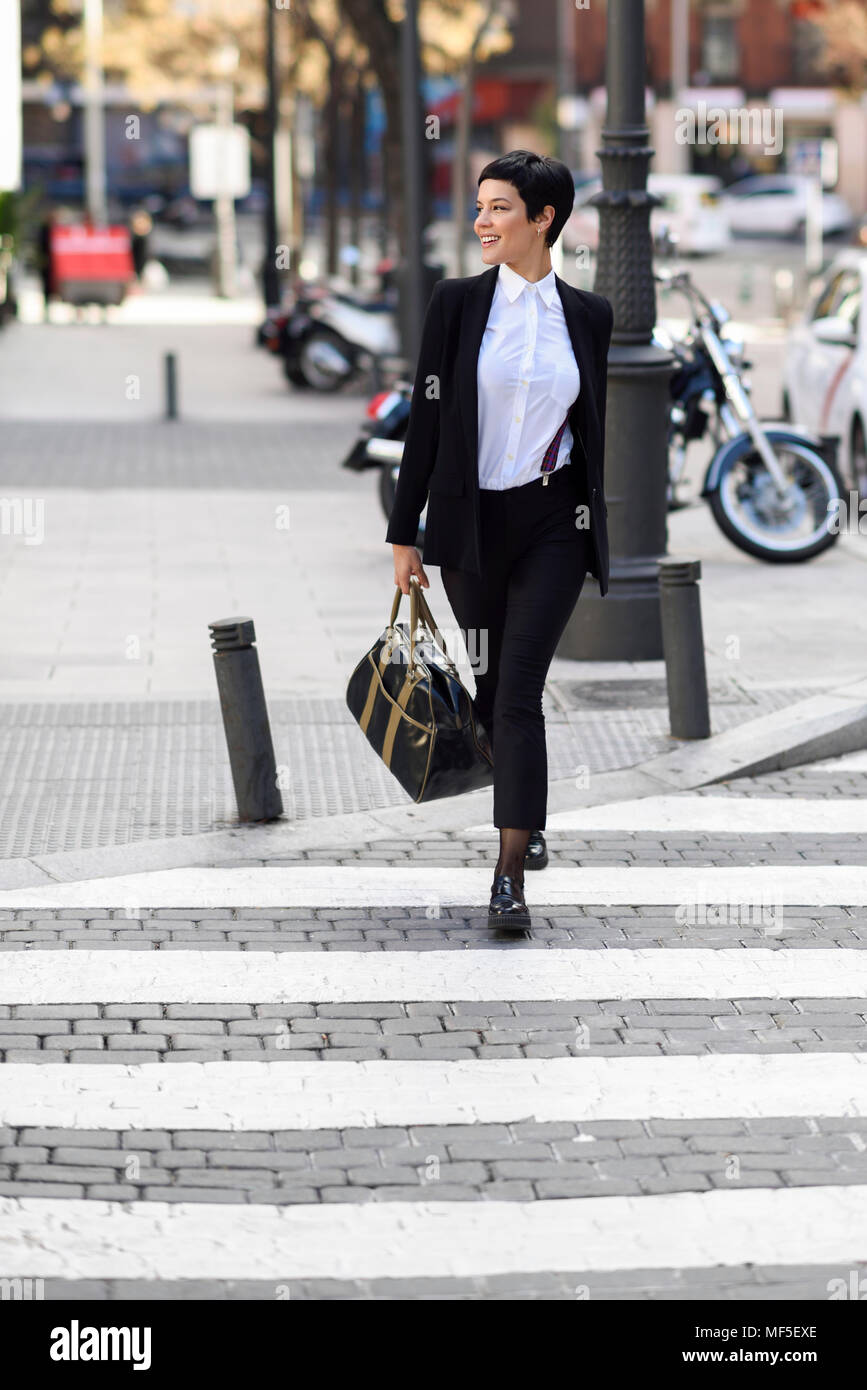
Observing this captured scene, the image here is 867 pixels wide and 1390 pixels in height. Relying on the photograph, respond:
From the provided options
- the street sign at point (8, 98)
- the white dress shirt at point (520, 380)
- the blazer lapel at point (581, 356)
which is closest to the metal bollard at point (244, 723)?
the white dress shirt at point (520, 380)

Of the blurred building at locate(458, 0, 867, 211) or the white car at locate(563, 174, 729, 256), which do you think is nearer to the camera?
the white car at locate(563, 174, 729, 256)

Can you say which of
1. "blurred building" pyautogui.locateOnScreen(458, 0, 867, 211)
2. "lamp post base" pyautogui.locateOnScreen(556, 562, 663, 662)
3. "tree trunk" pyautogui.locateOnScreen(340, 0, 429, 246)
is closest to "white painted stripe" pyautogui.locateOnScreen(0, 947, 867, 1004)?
"lamp post base" pyautogui.locateOnScreen(556, 562, 663, 662)

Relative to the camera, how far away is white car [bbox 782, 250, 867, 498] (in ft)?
44.1

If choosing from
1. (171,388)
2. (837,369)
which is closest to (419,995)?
(837,369)

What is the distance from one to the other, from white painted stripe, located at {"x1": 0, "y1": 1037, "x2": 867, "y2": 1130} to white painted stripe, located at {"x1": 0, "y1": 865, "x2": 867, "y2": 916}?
1.25 metres

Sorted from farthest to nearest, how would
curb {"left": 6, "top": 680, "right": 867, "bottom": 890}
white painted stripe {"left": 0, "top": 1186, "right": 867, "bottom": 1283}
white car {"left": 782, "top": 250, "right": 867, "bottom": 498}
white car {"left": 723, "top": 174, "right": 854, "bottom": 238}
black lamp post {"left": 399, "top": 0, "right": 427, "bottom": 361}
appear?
white car {"left": 723, "top": 174, "right": 854, "bottom": 238}
black lamp post {"left": 399, "top": 0, "right": 427, "bottom": 361}
white car {"left": 782, "top": 250, "right": 867, "bottom": 498}
curb {"left": 6, "top": 680, "right": 867, "bottom": 890}
white painted stripe {"left": 0, "top": 1186, "right": 867, "bottom": 1283}

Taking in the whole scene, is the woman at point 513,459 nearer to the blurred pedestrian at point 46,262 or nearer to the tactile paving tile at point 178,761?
the tactile paving tile at point 178,761

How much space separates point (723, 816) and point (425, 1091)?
262 centimetres

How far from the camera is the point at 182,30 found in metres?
47.5

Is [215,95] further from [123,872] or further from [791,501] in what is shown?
[123,872]

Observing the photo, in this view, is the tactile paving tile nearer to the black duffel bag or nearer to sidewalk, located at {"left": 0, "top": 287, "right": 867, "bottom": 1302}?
sidewalk, located at {"left": 0, "top": 287, "right": 867, "bottom": 1302}

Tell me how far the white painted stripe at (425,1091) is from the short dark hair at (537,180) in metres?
2.13
